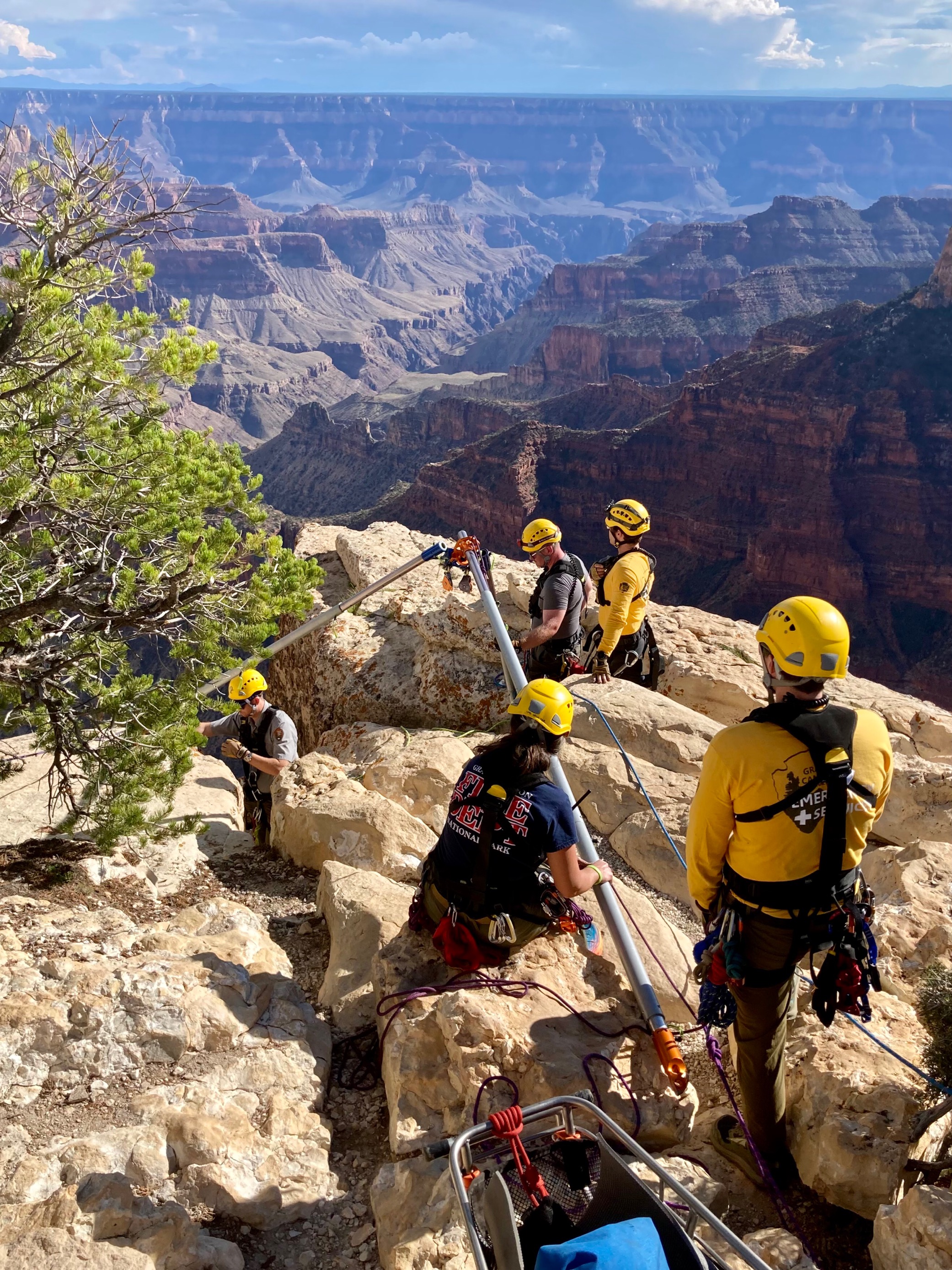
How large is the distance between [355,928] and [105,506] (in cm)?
319

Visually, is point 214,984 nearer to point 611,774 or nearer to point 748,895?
point 748,895

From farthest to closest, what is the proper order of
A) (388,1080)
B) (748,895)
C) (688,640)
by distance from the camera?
(688,640), (388,1080), (748,895)

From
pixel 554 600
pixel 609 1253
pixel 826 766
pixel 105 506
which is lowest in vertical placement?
pixel 609 1253

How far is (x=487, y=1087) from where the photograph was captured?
4465 millimetres

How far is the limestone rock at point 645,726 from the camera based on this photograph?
30.0 ft

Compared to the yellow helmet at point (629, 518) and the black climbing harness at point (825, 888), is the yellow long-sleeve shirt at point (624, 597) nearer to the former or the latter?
the yellow helmet at point (629, 518)

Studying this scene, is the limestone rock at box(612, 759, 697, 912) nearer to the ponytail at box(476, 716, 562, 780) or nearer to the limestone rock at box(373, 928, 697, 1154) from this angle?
the limestone rock at box(373, 928, 697, 1154)

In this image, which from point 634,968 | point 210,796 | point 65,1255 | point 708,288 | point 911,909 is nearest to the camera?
point 65,1255

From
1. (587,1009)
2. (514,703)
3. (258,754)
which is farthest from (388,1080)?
(258,754)

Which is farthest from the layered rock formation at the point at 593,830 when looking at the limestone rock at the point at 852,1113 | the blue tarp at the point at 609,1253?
the blue tarp at the point at 609,1253

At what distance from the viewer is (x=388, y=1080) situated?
15.8ft

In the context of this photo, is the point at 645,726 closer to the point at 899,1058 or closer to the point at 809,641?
the point at 899,1058

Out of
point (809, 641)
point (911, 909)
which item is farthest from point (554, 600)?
point (809, 641)

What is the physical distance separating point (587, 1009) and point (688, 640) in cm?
780
